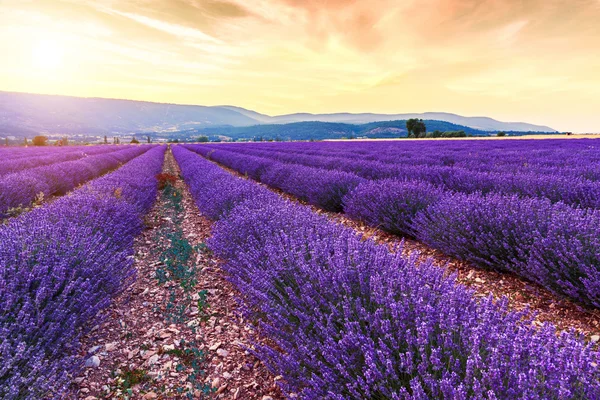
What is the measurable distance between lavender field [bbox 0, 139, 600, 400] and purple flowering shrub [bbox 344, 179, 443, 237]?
1.3 inches

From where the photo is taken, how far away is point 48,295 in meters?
2.06

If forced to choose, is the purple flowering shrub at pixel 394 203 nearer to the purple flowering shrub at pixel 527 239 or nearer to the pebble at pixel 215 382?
the purple flowering shrub at pixel 527 239

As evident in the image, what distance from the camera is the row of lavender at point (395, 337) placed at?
1.07 meters

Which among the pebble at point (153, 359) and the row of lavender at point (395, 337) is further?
the pebble at point (153, 359)

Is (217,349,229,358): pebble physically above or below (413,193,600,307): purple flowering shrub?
below

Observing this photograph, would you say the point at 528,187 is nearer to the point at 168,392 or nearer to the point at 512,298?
the point at 512,298

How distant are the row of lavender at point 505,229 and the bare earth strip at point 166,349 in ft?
7.89

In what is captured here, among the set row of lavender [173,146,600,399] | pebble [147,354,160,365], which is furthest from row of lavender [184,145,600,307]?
pebble [147,354,160,365]

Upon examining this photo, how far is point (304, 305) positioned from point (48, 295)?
5.30 feet

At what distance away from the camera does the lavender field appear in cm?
124

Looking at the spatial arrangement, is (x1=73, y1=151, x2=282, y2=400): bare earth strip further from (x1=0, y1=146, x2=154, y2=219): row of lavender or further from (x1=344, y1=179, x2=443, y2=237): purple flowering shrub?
(x1=0, y1=146, x2=154, y2=219): row of lavender

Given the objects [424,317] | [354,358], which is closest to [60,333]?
[354,358]

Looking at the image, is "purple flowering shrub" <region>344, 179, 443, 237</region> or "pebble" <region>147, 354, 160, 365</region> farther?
"purple flowering shrub" <region>344, 179, 443, 237</region>

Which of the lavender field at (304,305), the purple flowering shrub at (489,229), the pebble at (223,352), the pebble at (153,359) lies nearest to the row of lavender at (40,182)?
the lavender field at (304,305)
